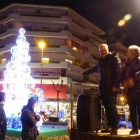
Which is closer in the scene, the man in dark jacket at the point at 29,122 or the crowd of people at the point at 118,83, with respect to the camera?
the crowd of people at the point at 118,83

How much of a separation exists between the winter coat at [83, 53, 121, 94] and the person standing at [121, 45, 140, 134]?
0.16 m

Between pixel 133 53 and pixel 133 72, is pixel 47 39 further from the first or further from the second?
pixel 133 72

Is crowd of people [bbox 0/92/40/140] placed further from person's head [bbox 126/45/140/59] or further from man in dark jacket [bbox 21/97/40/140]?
person's head [bbox 126/45/140/59]

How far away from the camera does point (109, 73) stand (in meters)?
4.59

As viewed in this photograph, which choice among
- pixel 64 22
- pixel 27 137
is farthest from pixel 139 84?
pixel 64 22

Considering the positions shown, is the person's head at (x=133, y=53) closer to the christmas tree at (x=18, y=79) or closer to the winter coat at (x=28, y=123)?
the winter coat at (x=28, y=123)

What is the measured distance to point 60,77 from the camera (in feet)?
133

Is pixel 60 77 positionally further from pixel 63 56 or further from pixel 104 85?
pixel 104 85

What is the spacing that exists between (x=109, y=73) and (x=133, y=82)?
1.66ft

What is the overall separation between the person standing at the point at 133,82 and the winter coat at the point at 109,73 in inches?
6.4

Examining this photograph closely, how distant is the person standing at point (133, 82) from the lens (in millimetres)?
4383

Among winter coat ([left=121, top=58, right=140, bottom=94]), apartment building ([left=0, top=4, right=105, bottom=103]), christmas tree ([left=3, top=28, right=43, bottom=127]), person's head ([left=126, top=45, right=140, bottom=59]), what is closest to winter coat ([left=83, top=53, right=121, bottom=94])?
winter coat ([left=121, top=58, right=140, bottom=94])

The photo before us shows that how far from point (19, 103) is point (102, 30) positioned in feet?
144

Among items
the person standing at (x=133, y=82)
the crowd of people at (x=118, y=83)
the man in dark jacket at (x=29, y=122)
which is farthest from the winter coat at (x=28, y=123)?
the person standing at (x=133, y=82)
